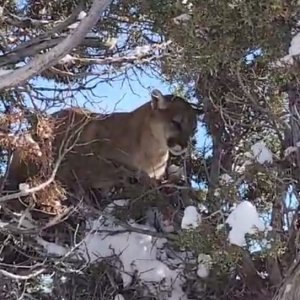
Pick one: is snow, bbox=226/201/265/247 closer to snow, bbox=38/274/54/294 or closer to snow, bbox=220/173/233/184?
snow, bbox=220/173/233/184

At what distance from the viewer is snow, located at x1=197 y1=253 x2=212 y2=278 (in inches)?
191

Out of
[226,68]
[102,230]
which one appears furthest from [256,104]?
[102,230]

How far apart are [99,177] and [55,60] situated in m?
2.25

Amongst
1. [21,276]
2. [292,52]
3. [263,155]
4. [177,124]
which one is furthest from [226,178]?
[177,124]

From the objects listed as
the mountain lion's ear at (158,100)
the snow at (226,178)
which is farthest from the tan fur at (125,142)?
the snow at (226,178)

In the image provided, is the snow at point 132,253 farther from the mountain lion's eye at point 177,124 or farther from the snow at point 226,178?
the mountain lion's eye at point 177,124

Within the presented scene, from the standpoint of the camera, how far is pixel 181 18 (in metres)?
4.42

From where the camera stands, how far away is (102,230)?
620 centimetres

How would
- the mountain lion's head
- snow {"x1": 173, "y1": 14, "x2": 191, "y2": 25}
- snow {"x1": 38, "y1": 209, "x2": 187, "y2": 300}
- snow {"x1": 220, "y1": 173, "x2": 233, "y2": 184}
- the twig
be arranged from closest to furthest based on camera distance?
snow {"x1": 173, "y1": 14, "x2": 191, "y2": 25} < snow {"x1": 220, "y1": 173, "x2": 233, "y2": 184} < the twig < snow {"x1": 38, "y1": 209, "x2": 187, "y2": 300} < the mountain lion's head

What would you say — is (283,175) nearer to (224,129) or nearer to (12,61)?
(224,129)

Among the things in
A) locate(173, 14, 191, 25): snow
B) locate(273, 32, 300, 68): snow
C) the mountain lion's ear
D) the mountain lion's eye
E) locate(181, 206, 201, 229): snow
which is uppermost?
the mountain lion's ear

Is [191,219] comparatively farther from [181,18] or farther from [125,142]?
[125,142]

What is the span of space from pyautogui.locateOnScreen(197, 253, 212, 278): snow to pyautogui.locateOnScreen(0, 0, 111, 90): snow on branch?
1.52m

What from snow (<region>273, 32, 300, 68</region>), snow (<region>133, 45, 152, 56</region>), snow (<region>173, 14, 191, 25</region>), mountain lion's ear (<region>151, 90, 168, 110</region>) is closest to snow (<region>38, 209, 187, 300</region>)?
mountain lion's ear (<region>151, 90, 168, 110</region>)
